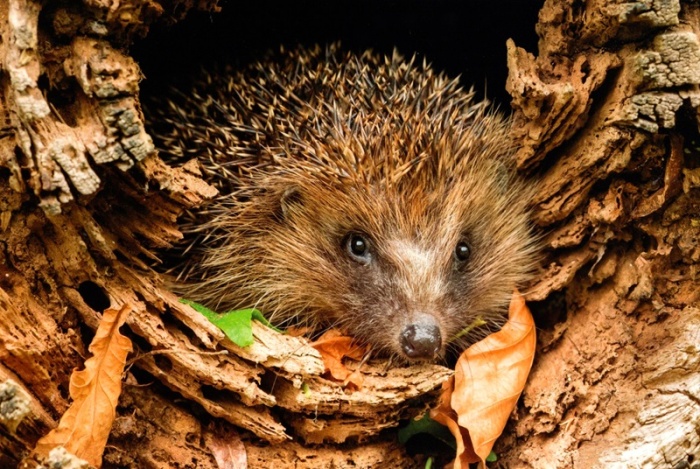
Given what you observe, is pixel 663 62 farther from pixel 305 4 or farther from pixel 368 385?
pixel 305 4

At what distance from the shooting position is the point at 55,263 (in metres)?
2.33

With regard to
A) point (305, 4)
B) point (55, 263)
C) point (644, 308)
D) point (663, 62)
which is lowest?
point (55, 263)

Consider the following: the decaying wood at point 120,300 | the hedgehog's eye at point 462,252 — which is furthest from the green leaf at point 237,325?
the hedgehog's eye at point 462,252

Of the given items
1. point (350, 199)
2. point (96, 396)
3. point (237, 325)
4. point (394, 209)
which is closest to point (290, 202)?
point (350, 199)

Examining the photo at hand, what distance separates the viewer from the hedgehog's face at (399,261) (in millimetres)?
2891

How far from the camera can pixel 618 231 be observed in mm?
2740

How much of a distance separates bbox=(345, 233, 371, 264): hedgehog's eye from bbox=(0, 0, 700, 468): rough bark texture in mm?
512

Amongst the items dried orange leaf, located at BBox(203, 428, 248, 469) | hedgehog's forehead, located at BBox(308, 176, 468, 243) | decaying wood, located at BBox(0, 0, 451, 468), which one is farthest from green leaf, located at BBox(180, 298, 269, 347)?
hedgehog's forehead, located at BBox(308, 176, 468, 243)

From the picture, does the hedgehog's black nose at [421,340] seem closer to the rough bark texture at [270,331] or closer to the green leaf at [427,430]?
the rough bark texture at [270,331]

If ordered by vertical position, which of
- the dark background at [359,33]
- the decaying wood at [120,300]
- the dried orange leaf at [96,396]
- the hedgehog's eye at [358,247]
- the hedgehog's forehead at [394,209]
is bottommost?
the dried orange leaf at [96,396]

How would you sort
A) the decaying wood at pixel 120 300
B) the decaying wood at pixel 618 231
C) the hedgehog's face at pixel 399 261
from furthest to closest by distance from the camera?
the hedgehog's face at pixel 399 261, the decaying wood at pixel 618 231, the decaying wood at pixel 120 300

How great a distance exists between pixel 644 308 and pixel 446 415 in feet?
2.56

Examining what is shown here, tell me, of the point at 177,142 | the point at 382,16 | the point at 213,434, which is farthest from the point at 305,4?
the point at 213,434

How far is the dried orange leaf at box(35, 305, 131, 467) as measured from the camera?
7.05 feet
